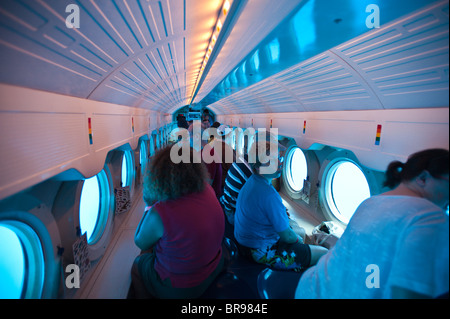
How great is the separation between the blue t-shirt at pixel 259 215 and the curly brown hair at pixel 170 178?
672mm

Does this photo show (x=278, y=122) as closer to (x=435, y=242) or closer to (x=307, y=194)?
(x=307, y=194)

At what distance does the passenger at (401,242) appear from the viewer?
0.76 meters

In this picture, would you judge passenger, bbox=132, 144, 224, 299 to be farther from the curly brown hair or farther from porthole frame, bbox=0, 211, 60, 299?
porthole frame, bbox=0, 211, 60, 299

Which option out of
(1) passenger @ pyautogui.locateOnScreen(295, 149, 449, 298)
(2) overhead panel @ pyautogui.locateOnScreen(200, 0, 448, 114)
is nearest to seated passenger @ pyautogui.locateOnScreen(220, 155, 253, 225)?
(2) overhead panel @ pyautogui.locateOnScreen(200, 0, 448, 114)

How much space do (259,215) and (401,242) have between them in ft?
4.87

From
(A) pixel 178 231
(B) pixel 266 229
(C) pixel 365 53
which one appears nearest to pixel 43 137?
(A) pixel 178 231

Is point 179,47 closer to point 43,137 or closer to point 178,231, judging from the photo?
point 43,137

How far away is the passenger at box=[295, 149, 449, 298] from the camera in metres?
0.76

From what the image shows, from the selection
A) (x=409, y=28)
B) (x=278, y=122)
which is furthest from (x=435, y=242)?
(x=278, y=122)

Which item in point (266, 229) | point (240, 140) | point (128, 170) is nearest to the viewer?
point (266, 229)

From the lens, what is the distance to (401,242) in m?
0.85

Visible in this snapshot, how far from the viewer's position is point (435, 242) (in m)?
0.75

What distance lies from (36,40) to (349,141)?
2.83m

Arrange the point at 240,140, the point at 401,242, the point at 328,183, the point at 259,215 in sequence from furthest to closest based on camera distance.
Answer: the point at 240,140, the point at 328,183, the point at 259,215, the point at 401,242
